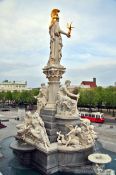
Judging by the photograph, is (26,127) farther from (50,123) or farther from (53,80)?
(53,80)

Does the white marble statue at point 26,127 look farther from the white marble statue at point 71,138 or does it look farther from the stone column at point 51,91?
the white marble statue at point 71,138

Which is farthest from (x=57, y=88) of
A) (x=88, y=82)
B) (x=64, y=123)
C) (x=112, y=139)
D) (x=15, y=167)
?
(x=88, y=82)

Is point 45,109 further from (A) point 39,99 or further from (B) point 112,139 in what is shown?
(B) point 112,139

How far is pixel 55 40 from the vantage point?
18.9 metres

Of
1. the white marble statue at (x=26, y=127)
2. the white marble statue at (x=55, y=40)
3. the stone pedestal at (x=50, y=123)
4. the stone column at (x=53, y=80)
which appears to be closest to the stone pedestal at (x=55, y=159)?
the stone pedestal at (x=50, y=123)

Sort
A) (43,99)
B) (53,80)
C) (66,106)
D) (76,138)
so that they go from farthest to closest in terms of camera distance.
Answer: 1. (43,99)
2. (53,80)
3. (66,106)
4. (76,138)

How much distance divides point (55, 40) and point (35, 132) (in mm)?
6826

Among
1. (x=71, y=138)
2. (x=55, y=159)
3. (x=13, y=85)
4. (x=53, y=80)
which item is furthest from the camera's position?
(x=13, y=85)

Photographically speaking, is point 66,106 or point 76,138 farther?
point 66,106

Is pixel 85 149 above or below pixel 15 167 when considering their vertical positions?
above

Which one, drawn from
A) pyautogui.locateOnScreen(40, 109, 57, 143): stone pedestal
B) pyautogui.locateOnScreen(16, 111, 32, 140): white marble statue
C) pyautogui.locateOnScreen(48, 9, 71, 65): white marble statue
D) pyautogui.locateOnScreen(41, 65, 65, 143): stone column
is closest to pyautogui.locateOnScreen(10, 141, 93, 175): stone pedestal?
pyautogui.locateOnScreen(40, 109, 57, 143): stone pedestal

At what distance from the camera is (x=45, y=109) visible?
18.5m

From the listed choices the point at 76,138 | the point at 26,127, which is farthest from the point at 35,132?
the point at 76,138

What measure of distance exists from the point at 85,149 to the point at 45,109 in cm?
422
